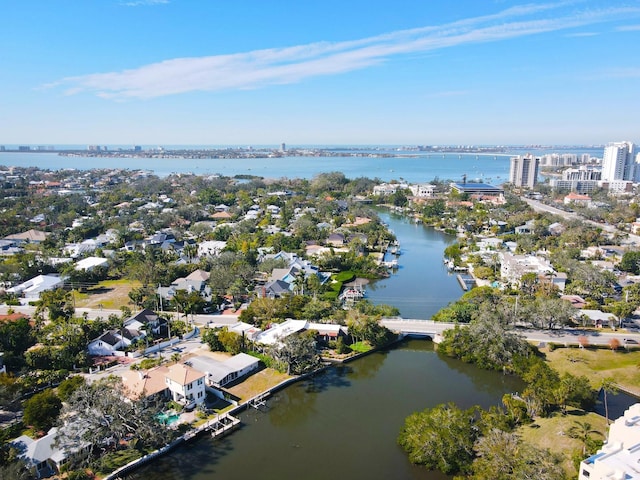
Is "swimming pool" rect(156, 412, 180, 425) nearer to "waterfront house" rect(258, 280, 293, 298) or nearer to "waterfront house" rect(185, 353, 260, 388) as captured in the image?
"waterfront house" rect(185, 353, 260, 388)

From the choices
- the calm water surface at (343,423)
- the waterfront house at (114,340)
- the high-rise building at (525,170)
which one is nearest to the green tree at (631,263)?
the calm water surface at (343,423)

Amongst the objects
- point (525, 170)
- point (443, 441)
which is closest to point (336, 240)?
point (443, 441)

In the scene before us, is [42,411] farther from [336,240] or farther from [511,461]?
[336,240]

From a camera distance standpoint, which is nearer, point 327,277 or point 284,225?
point 327,277

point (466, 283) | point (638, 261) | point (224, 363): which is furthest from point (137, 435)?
point (638, 261)

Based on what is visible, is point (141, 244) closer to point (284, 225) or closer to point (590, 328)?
point (284, 225)

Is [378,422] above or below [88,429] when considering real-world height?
below
